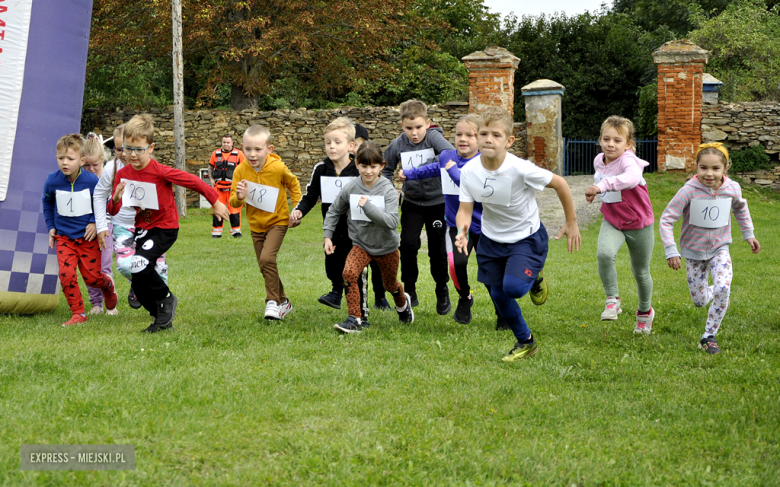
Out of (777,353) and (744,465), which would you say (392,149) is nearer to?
(777,353)

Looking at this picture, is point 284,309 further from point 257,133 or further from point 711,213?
point 711,213

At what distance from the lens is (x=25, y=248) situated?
6672mm

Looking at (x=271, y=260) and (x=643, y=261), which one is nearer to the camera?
(x=643, y=261)

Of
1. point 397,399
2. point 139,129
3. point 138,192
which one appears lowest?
point 397,399

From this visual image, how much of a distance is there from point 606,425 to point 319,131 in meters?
17.4

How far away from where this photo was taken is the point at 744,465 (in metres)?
3.25

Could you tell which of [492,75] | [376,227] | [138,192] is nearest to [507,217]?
[376,227]

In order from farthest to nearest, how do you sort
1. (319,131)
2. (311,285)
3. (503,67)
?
(319,131) < (503,67) < (311,285)

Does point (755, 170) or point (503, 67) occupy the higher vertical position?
point (503, 67)

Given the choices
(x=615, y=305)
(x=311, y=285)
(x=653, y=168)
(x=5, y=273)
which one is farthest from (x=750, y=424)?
(x=653, y=168)

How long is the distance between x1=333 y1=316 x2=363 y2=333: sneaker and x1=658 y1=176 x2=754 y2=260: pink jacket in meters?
2.47

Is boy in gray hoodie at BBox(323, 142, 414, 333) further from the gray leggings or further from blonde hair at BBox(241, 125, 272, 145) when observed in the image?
the gray leggings

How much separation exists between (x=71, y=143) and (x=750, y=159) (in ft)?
55.0

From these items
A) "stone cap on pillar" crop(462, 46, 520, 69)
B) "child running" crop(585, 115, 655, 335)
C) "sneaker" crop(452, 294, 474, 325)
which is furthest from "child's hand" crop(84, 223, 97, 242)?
"stone cap on pillar" crop(462, 46, 520, 69)
